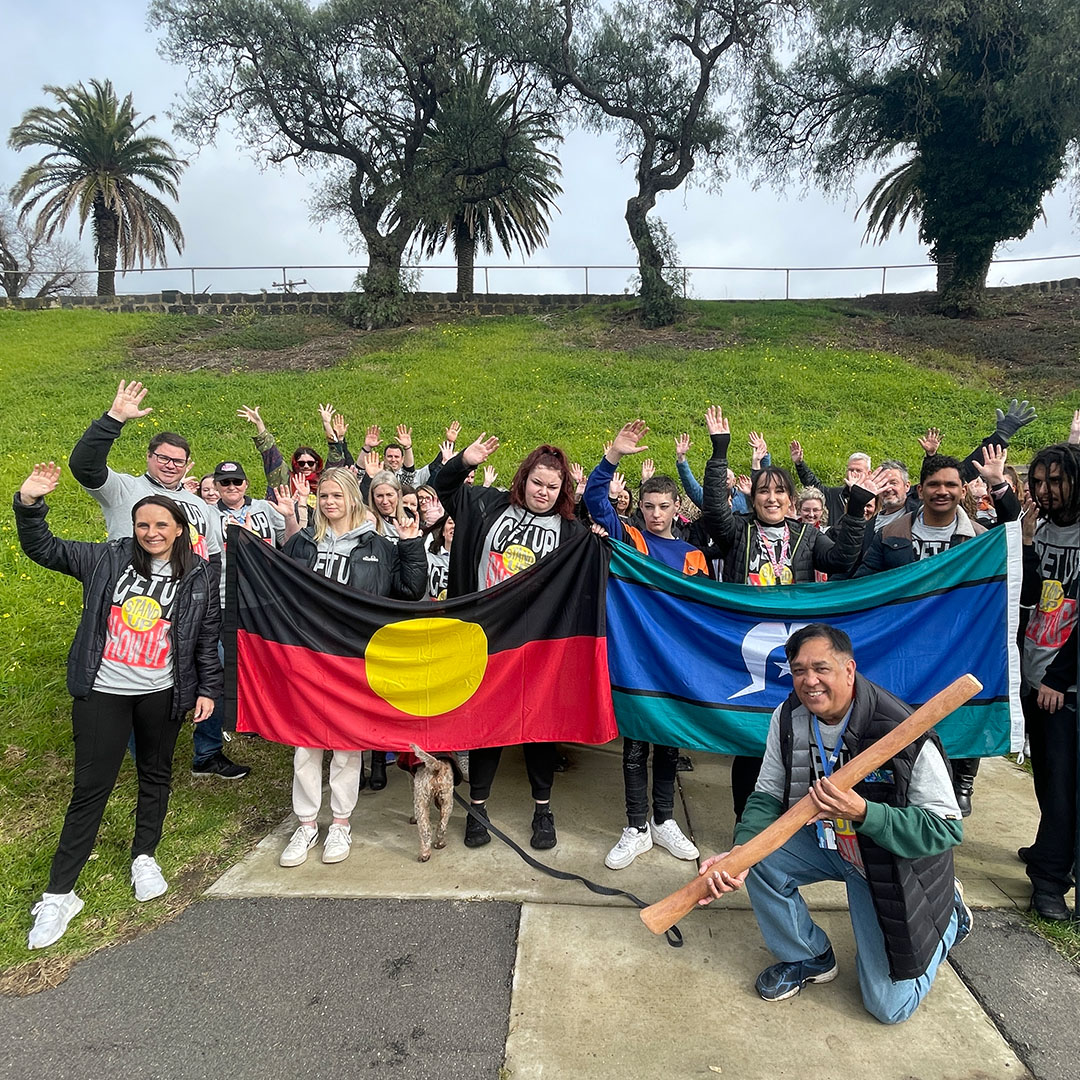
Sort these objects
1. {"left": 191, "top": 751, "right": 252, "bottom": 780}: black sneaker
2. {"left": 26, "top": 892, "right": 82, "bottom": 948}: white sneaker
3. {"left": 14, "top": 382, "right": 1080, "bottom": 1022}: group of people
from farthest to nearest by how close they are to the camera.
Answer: {"left": 191, "top": 751, "right": 252, "bottom": 780}: black sneaker
{"left": 26, "top": 892, "right": 82, "bottom": 948}: white sneaker
{"left": 14, "top": 382, "right": 1080, "bottom": 1022}: group of people

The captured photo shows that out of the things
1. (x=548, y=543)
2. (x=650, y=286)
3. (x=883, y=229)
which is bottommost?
(x=548, y=543)

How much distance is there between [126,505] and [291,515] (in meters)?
0.95

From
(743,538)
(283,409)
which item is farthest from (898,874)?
(283,409)

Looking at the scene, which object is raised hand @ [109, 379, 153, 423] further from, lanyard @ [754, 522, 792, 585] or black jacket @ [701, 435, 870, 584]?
lanyard @ [754, 522, 792, 585]

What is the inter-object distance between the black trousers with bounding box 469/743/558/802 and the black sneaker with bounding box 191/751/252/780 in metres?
1.88

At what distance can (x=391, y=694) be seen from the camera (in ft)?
14.0

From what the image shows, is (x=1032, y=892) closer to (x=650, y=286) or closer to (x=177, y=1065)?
(x=177, y=1065)

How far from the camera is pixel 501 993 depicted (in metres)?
3.03

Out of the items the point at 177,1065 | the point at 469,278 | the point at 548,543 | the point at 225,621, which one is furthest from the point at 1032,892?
the point at 469,278

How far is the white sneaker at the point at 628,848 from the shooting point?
3.91m

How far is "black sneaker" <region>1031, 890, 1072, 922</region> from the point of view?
135 inches

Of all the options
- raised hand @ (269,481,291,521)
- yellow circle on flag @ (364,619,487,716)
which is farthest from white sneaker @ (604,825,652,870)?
raised hand @ (269,481,291,521)

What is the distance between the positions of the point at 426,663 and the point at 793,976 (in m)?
2.36

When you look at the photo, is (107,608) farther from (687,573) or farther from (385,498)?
(687,573)
